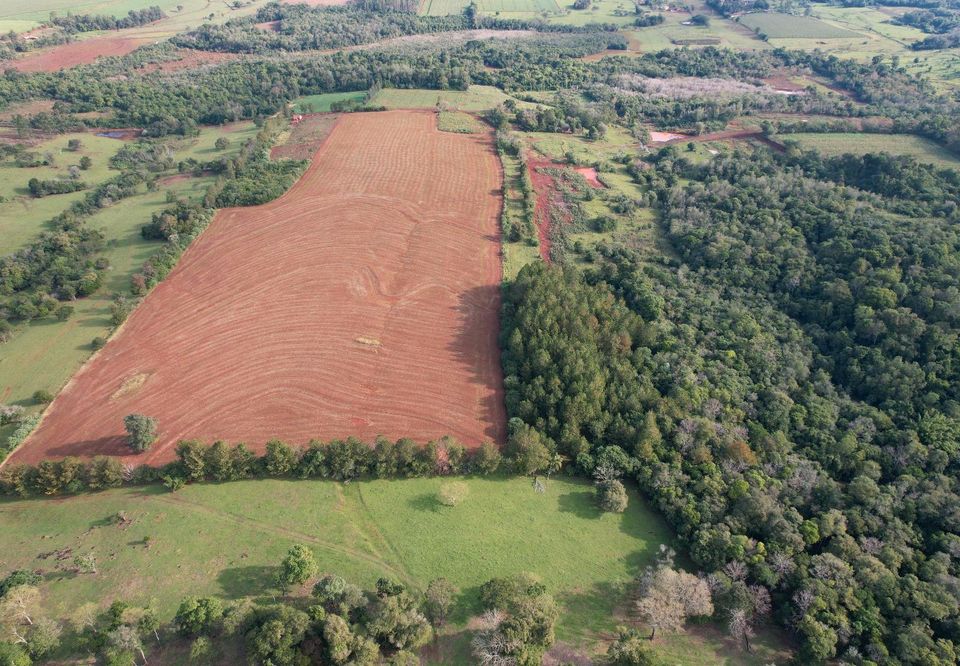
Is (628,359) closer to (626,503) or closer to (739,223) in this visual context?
(626,503)

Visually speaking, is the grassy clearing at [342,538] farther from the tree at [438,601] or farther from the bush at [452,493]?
the tree at [438,601]

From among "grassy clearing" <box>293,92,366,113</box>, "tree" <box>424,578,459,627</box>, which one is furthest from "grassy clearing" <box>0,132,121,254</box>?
"tree" <box>424,578,459,627</box>

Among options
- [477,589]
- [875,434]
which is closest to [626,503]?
[477,589]

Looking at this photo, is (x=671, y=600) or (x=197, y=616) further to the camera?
(x=671, y=600)

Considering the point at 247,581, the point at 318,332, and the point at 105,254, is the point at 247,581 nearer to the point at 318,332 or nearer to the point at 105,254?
the point at 318,332

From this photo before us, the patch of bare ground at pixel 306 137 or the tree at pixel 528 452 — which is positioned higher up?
the patch of bare ground at pixel 306 137

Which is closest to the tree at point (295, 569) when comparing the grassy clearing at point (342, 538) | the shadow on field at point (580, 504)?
the grassy clearing at point (342, 538)

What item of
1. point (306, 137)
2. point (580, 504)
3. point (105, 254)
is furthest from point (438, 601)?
point (306, 137)
